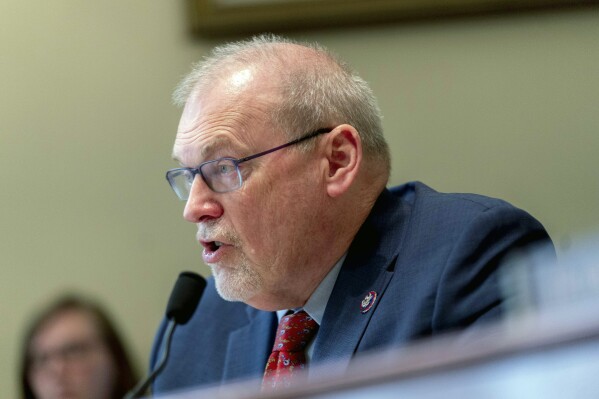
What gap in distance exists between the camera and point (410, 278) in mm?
2047

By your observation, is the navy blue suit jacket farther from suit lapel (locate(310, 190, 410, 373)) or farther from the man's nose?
the man's nose

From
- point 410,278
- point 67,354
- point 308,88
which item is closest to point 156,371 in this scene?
point 410,278

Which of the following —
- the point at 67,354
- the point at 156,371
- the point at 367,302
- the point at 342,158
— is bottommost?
the point at 67,354

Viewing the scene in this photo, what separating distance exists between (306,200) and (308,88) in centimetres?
25

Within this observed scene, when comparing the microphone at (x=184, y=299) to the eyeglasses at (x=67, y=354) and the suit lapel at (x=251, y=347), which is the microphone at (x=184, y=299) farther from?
the eyeglasses at (x=67, y=354)

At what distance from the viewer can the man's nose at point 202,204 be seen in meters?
2.20

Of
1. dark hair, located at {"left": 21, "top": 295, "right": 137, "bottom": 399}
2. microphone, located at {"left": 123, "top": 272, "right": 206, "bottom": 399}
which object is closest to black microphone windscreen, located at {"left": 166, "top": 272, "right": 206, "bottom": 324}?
microphone, located at {"left": 123, "top": 272, "right": 206, "bottom": 399}

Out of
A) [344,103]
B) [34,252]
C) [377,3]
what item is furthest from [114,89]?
[344,103]

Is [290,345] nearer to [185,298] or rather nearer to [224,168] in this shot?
[185,298]

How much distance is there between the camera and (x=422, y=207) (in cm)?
220

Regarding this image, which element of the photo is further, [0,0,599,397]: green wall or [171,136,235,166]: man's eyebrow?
[0,0,599,397]: green wall

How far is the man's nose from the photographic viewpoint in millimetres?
2203

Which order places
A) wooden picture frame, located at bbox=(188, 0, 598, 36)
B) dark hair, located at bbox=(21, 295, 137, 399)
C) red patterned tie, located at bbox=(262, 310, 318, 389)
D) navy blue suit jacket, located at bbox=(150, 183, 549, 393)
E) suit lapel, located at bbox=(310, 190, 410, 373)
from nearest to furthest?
navy blue suit jacket, located at bbox=(150, 183, 549, 393)
suit lapel, located at bbox=(310, 190, 410, 373)
red patterned tie, located at bbox=(262, 310, 318, 389)
dark hair, located at bbox=(21, 295, 137, 399)
wooden picture frame, located at bbox=(188, 0, 598, 36)

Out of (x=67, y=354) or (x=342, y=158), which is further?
(x=67, y=354)
